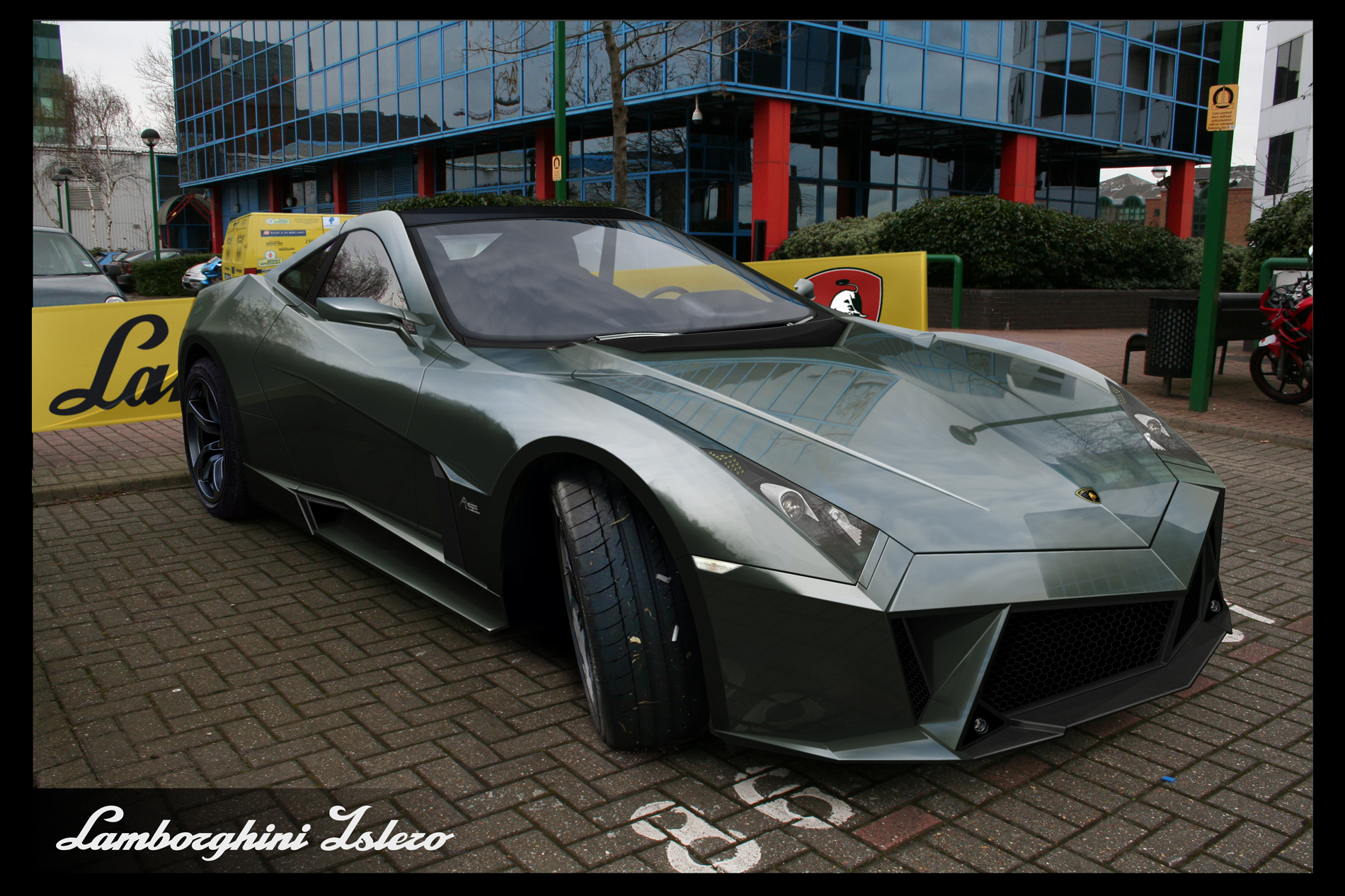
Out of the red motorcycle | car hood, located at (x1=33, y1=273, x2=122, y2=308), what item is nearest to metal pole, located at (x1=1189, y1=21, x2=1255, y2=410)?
the red motorcycle

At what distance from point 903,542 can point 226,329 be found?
353 cm

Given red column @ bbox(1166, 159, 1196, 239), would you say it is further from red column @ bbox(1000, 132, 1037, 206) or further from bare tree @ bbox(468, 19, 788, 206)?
bare tree @ bbox(468, 19, 788, 206)

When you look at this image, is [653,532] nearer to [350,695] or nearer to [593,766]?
[593,766]

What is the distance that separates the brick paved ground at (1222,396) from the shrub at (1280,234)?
1.08 metres

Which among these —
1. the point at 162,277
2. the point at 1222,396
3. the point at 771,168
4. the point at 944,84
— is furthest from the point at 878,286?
the point at 162,277

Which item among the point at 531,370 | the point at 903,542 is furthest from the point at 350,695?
the point at 903,542

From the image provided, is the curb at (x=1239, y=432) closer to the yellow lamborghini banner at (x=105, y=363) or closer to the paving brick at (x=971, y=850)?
the paving brick at (x=971, y=850)

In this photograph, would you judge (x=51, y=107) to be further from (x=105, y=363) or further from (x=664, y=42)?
(x=105, y=363)

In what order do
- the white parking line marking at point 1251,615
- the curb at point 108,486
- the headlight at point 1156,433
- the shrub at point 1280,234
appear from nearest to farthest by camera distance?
the headlight at point 1156,433 → the white parking line marking at point 1251,615 → the curb at point 108,486 → the shrub at point 1280,234

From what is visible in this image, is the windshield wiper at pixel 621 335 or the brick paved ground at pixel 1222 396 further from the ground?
the windshield wiper at pixel 621 335

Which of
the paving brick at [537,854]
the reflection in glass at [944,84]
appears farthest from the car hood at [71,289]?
the reflection in glass at [944,84]

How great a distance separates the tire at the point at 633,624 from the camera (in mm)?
2424
